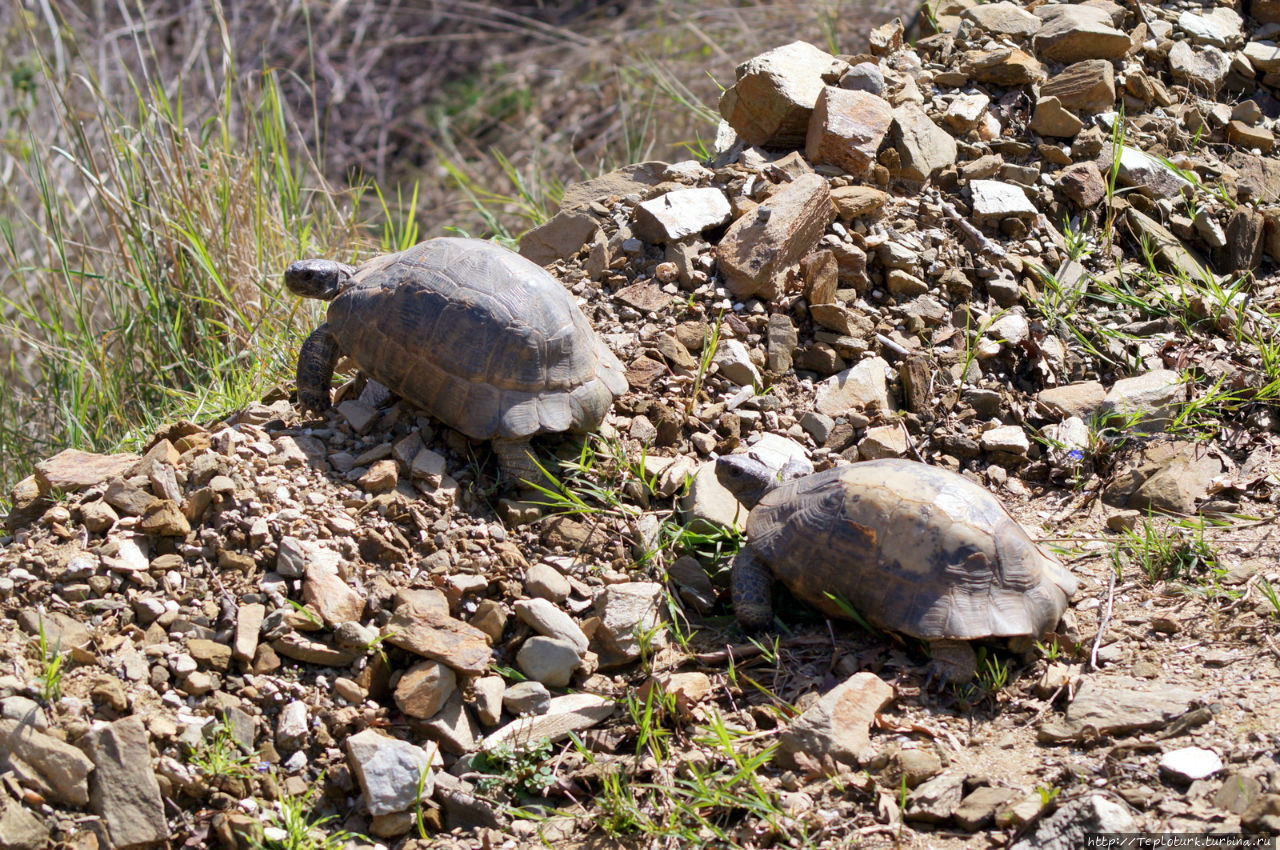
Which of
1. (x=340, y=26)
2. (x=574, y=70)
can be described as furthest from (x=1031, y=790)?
(x=340, y=26)

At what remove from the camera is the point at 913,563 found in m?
3.03

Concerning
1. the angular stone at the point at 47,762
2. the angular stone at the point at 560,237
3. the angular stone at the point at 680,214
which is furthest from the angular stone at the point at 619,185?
the angular stone at the point at 47,762

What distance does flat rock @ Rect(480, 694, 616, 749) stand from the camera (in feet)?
9.68

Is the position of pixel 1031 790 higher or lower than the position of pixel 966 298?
lower

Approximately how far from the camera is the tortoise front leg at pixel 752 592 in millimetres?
3213

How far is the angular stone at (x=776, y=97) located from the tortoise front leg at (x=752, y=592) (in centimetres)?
235

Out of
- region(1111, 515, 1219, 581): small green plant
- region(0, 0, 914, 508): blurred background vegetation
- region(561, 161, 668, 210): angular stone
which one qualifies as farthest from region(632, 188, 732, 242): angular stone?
region(1111, 515, 1219, 581): small green plant

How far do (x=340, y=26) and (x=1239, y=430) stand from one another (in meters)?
9.48

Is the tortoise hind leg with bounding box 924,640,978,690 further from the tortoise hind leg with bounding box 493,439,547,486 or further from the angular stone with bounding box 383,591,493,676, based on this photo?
the tortoise hind leg with bounding box 493,439,547,486

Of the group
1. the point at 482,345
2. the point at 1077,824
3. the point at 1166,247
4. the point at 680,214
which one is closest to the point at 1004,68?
the point at 1166,247

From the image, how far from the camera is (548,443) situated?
3.71 meters

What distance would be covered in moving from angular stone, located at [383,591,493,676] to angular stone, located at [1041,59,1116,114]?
148 inches

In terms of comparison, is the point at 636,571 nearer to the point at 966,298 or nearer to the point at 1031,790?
the point at 1031,790

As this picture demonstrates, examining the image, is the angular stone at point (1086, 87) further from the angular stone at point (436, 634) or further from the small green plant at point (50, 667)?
the small green plant at point (50, 667)
